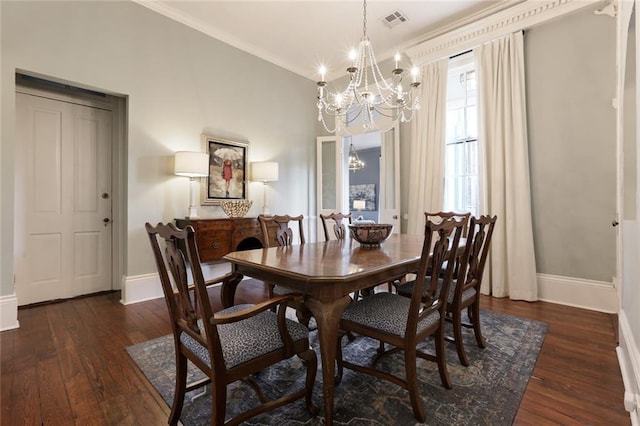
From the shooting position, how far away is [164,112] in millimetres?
3564

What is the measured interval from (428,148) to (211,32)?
3285 millimetres

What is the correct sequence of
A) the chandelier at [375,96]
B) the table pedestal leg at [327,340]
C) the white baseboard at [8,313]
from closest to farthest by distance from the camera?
the table pedestal leg at [327,340] → the white baseboard at [8,313] → the chandelier at [375,96]

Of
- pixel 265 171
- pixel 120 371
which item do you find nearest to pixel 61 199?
pixel 265 171

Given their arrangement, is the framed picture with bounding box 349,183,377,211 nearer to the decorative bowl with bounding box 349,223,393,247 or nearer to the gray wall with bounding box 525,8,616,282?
the gray wall with bounding box 525,8,616,282

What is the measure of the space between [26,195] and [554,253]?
18.5ft

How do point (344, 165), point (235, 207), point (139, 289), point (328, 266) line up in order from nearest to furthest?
1. point (328, 266)
2. point (139, 289)
3. point (235, 207)
4. point (344, 165)

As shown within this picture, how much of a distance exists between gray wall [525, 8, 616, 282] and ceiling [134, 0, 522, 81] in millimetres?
777

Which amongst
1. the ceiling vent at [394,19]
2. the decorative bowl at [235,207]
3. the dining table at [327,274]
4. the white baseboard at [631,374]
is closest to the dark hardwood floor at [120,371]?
the white baseboard at [631,374]

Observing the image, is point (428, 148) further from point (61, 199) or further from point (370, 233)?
point (61, 199)

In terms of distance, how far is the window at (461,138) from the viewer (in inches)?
150

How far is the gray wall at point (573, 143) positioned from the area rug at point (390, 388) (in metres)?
1.43

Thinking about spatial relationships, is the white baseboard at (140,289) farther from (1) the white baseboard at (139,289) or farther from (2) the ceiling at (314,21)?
(2) the ceiling at (314,21)

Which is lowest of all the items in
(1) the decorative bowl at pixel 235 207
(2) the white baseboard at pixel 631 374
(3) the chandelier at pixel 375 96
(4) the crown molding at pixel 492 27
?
(2) the white baseboard at pixel 631 374

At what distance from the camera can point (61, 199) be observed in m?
3.34
